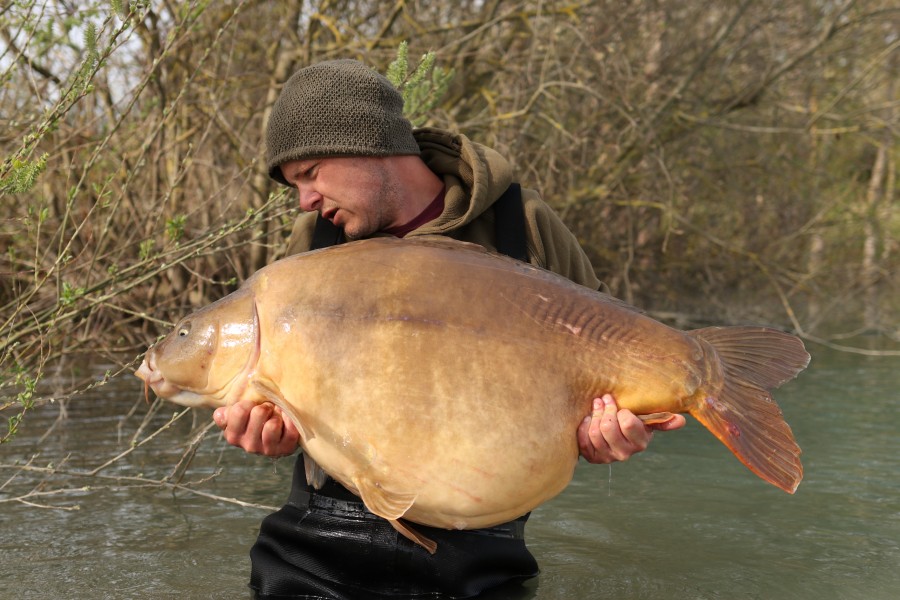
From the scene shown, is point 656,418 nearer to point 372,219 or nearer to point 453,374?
point 453,374

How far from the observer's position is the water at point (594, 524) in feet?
11.4

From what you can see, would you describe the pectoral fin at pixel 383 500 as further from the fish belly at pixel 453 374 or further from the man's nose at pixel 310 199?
the man's nose at pixel 310 199

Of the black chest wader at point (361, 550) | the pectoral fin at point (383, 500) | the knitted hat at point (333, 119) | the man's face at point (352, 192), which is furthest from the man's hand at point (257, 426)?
the knitted hat at point (333, 119)

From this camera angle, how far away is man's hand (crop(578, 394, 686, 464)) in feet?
7.96

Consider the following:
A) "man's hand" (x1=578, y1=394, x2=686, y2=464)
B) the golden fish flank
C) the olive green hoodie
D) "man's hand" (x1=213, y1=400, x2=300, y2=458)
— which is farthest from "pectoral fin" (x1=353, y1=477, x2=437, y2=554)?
the olive green hoodie

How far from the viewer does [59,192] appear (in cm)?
745

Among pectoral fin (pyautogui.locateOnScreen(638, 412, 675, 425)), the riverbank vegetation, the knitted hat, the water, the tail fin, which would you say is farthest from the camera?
the riverbank vegetation

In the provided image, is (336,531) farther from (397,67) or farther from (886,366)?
(886,366)

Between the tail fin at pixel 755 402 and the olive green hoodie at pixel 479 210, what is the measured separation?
0.67 metres

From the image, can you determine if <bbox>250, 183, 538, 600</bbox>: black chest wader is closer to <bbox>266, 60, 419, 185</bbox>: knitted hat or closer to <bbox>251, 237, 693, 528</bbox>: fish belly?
<bbox>266, 60, 419, 185</bbox>: knitted hat

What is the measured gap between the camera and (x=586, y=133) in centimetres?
857

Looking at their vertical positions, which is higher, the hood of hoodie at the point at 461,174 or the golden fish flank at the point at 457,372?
the hood of hoodie at the point at 461,174

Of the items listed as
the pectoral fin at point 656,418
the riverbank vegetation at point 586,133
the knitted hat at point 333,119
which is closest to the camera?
the pectoral fin at point 656,418

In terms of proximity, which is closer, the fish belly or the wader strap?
the fish belly
